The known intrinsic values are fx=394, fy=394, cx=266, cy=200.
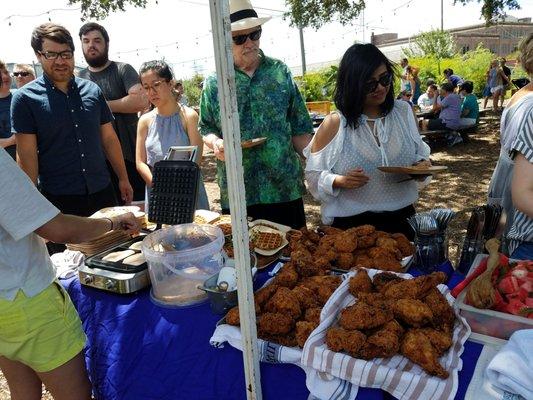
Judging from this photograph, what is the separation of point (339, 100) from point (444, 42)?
101ft

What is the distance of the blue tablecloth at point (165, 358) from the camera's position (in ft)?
3.88

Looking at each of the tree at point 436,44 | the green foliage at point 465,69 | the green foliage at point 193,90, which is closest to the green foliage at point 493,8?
the green foliage at point 465,69

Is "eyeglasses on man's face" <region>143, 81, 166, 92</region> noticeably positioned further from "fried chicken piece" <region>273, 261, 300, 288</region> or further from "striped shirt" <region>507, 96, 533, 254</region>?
"striped shirt" <region>507, 96, 533, 254</region>

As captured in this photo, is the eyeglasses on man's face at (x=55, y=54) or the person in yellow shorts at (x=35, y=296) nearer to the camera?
the person in yellow shorts at (x=35, y=296)

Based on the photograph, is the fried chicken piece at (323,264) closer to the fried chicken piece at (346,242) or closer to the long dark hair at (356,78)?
Result: the fried chicken piece at (346,242)

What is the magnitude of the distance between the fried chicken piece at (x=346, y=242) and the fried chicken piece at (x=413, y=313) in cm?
48

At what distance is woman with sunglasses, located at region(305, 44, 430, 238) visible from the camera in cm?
200

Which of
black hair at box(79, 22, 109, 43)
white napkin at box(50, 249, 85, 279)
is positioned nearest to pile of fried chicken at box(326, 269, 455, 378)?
white napkin at box(50, 249, 85, 279)

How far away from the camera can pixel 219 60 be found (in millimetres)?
920

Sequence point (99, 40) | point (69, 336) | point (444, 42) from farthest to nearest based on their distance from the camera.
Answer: point (444, 42), point (99, 40), point (69, 336)

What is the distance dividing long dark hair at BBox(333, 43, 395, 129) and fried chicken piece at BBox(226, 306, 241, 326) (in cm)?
119

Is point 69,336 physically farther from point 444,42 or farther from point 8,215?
point 444,42

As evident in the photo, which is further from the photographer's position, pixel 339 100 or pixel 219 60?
pixel 339 100

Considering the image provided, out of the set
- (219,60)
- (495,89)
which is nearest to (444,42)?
(495,89)
